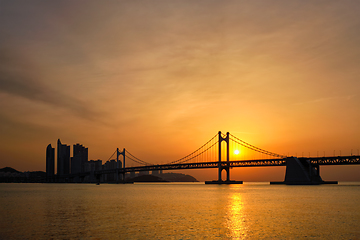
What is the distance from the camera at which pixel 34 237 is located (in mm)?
19422

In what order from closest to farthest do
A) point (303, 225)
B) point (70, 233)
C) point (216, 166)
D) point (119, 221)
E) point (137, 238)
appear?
point (137, 238) < point (70, 233) < point (303, 225) < point (119, 221) < point (216, 166)

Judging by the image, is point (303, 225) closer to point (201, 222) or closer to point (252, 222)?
point (252, 222)

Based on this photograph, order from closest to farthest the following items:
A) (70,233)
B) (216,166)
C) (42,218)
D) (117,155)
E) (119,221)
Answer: (70,233), (119,221), (42,218), (216,166), (117,155)

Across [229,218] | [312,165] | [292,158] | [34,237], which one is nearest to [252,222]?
[229,218]

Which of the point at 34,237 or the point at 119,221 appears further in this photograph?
the point at 119,221

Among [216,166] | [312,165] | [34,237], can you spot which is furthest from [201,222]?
[216,166]

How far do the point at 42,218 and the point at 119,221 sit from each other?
6.63 meters

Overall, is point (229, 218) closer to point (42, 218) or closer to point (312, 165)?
point (42, 218)

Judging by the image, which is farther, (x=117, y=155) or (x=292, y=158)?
(x=117, y=155)

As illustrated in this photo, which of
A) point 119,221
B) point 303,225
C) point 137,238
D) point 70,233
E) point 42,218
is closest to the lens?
point 137,238

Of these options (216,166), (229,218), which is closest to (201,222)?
(229,218)

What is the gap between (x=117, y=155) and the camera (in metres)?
181

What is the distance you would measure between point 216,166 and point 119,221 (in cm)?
10229

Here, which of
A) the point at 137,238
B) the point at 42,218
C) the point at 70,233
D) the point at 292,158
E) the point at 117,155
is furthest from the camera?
the point at 117,155
